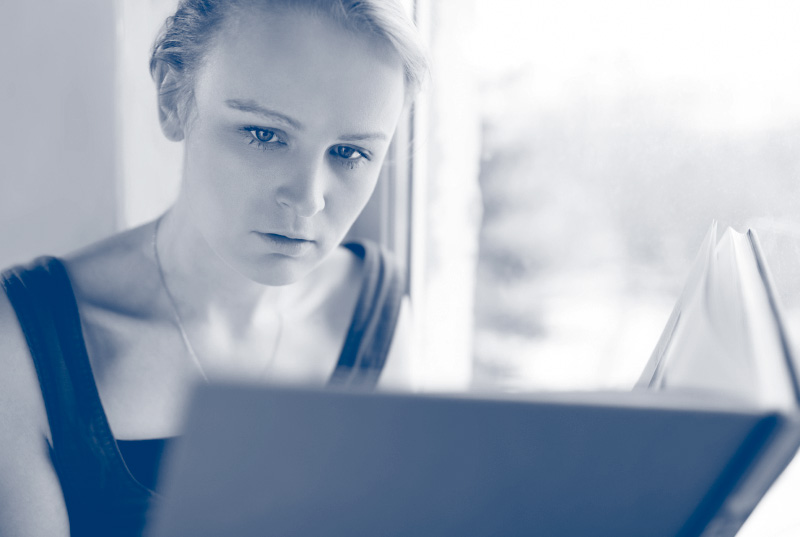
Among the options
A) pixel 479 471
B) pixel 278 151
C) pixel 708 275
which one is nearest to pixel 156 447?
pixel 278 151

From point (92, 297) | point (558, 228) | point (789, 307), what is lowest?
point (92, 297)

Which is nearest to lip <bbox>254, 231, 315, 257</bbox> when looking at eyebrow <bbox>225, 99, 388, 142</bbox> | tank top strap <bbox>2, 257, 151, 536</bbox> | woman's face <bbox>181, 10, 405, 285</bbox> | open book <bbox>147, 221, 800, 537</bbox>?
woman's face <bbox>181, 10, 405, 285</bbox>

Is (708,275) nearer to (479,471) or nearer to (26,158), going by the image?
(479,471)

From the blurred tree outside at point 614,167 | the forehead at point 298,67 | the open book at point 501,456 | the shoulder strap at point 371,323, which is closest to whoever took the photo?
the open book at point 501,456

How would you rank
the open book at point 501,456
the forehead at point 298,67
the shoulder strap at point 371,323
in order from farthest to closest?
the shoulder strap at point 371,323, the forehead at point 298,67, the open book at point 501,456

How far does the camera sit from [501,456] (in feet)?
1.13

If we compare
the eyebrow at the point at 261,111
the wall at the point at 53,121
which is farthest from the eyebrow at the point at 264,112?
the wall at the point at 53,121

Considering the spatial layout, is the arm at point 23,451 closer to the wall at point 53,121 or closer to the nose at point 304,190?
the wall at point 53,121

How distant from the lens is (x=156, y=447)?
0.71m

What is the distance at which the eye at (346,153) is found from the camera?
0.67m

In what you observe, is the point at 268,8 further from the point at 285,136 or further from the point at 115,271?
the point at 115,271

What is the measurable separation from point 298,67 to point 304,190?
0.40ft

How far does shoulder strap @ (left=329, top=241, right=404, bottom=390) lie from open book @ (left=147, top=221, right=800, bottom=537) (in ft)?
1.62

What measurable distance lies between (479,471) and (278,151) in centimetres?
41
